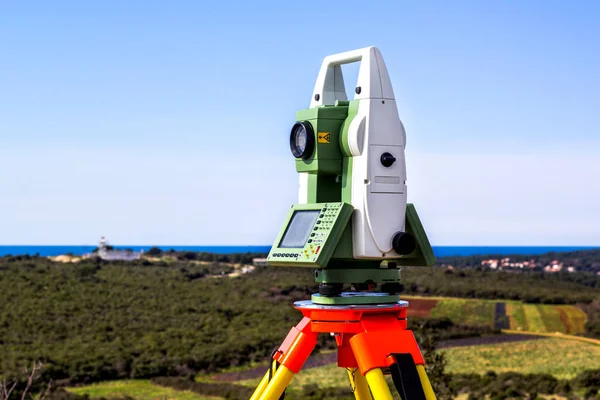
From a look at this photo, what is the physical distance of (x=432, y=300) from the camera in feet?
141

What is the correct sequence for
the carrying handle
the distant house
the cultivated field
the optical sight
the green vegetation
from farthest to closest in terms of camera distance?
1. the distant house
2. the green vegetation
3. the cultivated field
4. the carrying handle
5. the optical sight

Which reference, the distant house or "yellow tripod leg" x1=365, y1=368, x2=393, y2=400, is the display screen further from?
the distant house

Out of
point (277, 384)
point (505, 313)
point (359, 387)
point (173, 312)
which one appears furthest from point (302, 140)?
point (173, 312)

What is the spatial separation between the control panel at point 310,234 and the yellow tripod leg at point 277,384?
719mm

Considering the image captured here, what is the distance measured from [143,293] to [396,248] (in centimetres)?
4596

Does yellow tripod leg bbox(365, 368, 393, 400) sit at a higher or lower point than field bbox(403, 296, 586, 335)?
higher

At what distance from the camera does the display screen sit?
20.0 feet

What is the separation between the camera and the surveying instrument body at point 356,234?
587 cm

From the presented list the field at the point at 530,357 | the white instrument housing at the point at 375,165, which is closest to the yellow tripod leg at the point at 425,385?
the white instrument housing at the point at 375,165

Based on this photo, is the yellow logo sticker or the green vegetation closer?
the yellow logo sticker

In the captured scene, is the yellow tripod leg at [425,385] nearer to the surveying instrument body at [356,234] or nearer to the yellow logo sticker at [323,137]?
the surveying instrument body at [356,234]

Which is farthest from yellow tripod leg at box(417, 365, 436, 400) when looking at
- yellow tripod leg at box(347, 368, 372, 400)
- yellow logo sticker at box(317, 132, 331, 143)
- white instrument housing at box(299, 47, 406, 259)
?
yellow logo sticker at box(317, 132, 331, 143)

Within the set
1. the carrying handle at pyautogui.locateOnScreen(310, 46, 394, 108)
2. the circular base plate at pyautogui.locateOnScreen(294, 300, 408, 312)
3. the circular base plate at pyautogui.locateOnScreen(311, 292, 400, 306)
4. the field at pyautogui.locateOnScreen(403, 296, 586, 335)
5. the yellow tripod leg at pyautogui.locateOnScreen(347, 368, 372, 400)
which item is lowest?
the field at pyautogui.locateOnScreen(403, 296, 586, 335)

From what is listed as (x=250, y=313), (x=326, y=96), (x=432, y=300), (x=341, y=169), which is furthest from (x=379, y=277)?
(x=250, y=313)
